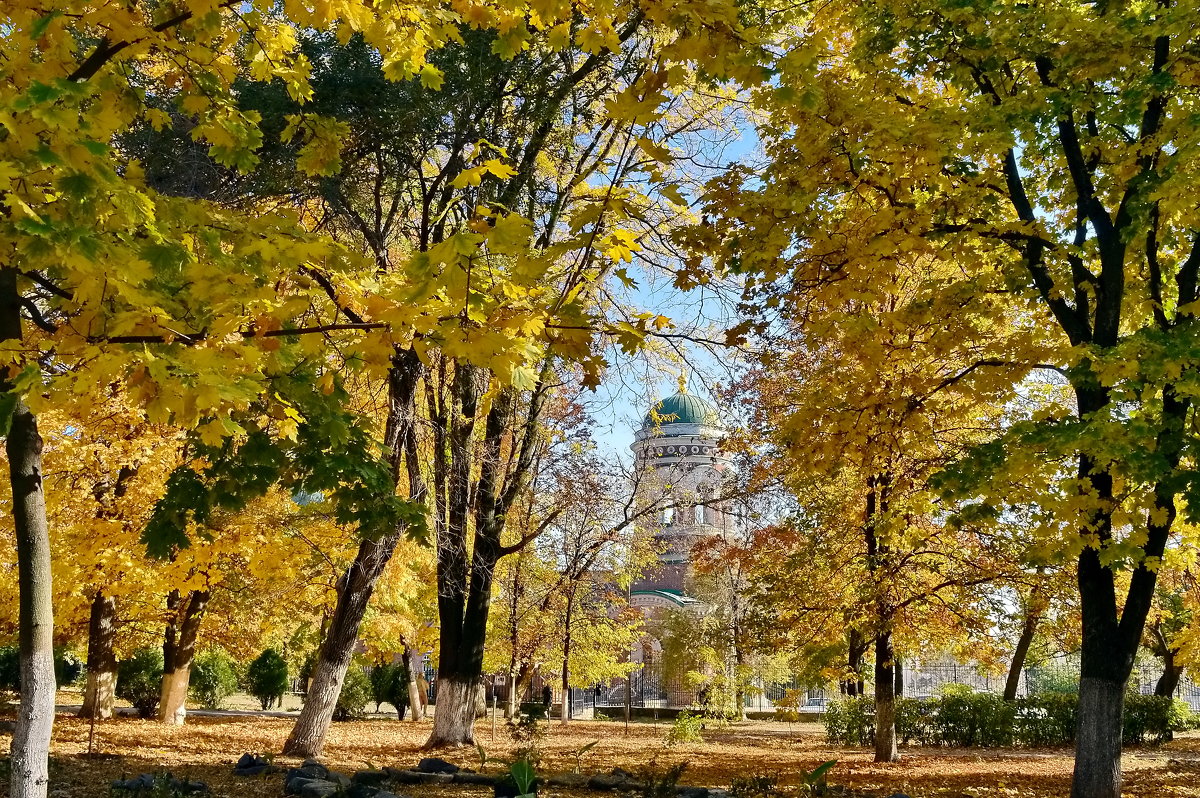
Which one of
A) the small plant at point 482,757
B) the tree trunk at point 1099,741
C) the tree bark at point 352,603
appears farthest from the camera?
the tree bark at point 352,603

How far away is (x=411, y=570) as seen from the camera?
18.1m

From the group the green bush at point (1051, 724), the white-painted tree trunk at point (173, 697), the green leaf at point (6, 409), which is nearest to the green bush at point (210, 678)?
the white-painted tree trunk at point (173, 697)

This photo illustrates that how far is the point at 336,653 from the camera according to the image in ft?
36.5

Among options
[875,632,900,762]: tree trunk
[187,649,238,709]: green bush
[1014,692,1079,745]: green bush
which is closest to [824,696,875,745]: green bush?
[1014,692,1079,745]: green bush

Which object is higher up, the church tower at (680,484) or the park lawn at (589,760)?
the church tower at (680,484)

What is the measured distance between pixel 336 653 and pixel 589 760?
4.02 meters

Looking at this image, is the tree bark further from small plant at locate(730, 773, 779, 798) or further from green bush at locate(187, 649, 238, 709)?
green bush at locate(187, 649, 238, 709)

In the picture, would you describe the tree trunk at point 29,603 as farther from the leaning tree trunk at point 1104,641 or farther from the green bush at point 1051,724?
the green bush at point 1051,724

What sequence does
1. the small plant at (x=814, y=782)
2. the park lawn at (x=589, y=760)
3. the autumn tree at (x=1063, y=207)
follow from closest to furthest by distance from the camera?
the small plant at (x=814, y=782) → the autumn tree at (x=1063, y=207) → the park lawn at (x=589, y=760)

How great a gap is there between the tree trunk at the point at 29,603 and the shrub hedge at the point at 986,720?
52.7 feet

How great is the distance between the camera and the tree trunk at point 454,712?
12.4 meters

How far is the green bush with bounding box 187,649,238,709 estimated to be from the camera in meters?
23.7

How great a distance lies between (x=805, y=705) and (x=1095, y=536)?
2786 cm

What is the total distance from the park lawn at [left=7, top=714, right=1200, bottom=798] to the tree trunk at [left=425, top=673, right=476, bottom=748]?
43 centimetres
